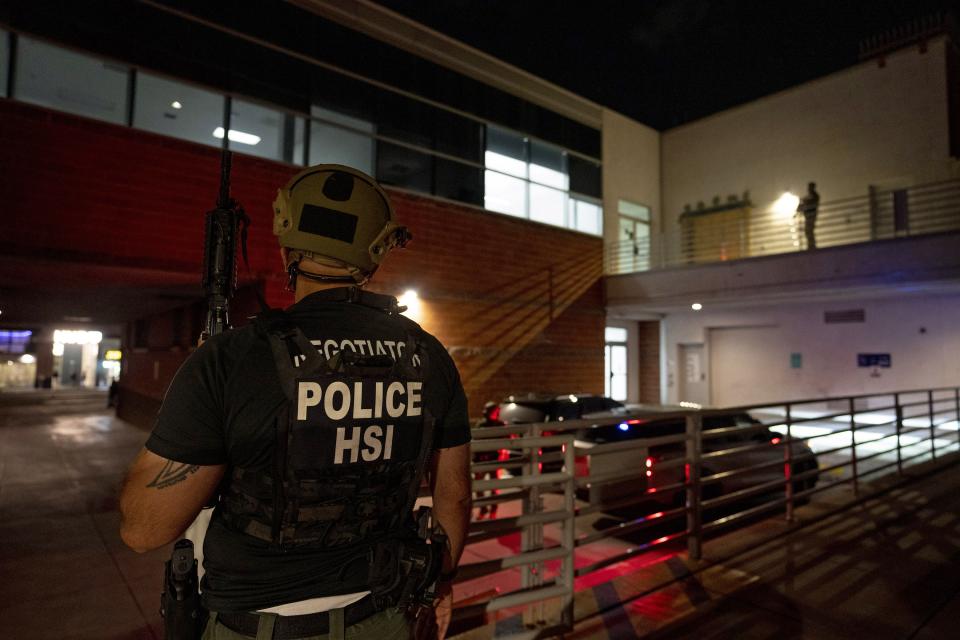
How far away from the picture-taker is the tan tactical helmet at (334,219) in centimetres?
148

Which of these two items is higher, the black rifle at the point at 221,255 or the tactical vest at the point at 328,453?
the black rifle at the point at 221,255

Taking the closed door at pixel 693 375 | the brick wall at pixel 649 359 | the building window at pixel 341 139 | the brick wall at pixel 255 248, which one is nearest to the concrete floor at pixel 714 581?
the brick wall at pixel 255 248

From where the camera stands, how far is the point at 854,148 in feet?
45.3

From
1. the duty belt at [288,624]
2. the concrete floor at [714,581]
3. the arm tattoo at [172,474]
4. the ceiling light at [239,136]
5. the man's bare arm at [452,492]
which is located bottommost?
the concrete floor at [714,581]

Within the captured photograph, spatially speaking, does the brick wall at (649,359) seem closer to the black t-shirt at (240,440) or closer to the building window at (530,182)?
the building window at (530,182)

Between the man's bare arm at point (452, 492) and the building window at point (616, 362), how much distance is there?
1571 cm

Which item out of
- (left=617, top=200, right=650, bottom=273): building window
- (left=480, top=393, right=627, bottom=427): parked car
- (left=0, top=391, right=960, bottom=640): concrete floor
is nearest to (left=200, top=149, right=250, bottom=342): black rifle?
(left=0, top=391, right=960, bottom=640): concrete floor

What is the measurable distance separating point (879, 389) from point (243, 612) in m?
15.9

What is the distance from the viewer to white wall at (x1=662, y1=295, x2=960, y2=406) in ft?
41.8

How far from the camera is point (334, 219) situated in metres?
1.49

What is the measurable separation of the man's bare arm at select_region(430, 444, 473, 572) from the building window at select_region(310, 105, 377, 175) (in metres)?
8.81

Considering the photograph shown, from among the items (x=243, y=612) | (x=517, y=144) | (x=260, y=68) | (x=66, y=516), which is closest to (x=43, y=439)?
(x=66, y=516)

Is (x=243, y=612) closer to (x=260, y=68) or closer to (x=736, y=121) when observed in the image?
(x=260, y=68)

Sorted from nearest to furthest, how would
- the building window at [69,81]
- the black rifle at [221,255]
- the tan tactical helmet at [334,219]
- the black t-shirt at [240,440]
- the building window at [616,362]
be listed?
1. the black t-shirt at [240,440]
2. the tan tactical helmet at [334,219]
3. the black rifle at [221,255]
4. the building window at [69,81]
5. the building window at [616,362]
